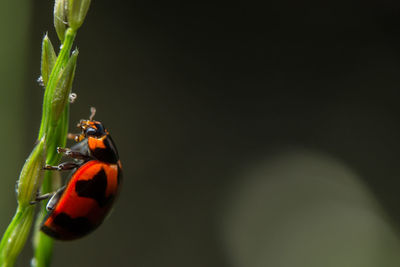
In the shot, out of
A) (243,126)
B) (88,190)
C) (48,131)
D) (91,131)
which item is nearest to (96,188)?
(88,190)

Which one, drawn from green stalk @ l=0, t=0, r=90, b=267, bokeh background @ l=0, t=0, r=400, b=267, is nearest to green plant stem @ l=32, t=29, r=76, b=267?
green stalk @ l=0, t=0, r=90, b=267

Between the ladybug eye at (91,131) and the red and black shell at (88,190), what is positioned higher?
the ladybug eye at (91,131)

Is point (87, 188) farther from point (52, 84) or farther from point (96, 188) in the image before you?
point (52, 84)

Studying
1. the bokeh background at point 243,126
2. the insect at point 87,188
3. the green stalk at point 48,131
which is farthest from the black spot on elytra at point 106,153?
the bokeh background at point 243,126

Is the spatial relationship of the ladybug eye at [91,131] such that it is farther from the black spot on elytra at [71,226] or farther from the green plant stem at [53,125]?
the green plant stem at [53,125]

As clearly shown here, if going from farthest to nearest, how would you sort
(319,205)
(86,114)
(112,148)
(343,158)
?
(343,158) → (319,205) → (86,114) → (112,148)

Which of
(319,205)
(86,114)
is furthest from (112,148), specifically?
(319,205)

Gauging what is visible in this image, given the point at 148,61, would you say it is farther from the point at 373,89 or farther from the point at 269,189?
the point at 373,89
